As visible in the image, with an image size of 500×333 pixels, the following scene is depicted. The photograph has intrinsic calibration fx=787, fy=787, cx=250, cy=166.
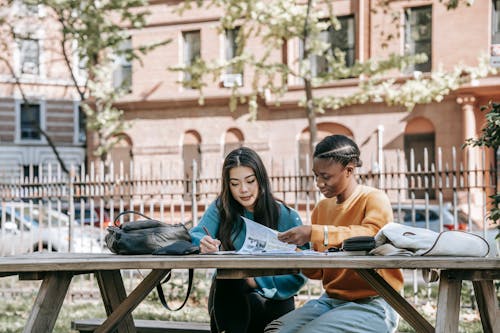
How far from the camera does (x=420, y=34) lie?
25.7 meters

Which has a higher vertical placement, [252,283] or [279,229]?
[279,229]

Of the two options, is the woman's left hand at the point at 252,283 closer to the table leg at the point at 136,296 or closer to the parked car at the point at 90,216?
the table leg at the point at 136,296

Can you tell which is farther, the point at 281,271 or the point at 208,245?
the point at 208,245

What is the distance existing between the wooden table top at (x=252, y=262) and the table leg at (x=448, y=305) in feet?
0.78

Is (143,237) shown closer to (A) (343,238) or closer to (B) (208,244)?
(B) (208,244)

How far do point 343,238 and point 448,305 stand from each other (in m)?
0.72

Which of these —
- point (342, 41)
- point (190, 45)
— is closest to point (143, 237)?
point (342, 41)

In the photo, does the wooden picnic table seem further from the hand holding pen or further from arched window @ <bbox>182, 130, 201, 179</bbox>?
arched window @ <bbox>182, 130, 201, 179</bbox>

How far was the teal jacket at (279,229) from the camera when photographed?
4801mm

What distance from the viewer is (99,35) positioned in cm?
2142

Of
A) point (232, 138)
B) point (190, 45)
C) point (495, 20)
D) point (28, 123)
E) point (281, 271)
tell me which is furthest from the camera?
point (28, 123)

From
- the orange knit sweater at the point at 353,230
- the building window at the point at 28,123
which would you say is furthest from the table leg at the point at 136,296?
the building window at the point at 28,123

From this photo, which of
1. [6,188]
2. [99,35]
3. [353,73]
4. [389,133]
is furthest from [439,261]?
[389,133]

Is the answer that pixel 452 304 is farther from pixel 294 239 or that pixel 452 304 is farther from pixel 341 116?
pixel 341 116
